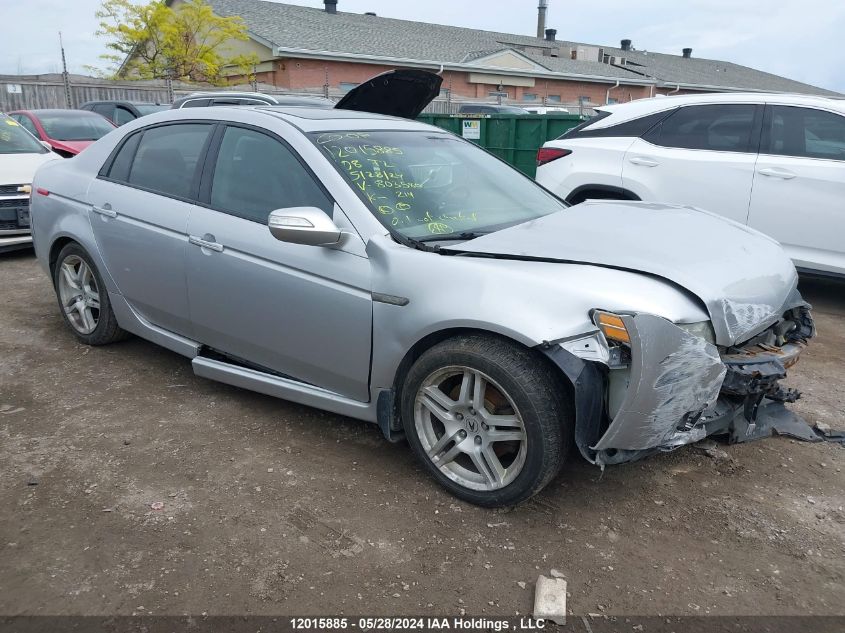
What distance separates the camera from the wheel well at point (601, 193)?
20.8 ft

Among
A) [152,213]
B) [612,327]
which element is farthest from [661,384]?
[152,213]

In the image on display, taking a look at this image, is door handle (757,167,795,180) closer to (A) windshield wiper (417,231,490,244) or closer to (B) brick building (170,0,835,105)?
(A) windshield wiper (417,231,490,244)

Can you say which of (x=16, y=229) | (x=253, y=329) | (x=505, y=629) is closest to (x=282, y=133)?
(x=253, y=329)

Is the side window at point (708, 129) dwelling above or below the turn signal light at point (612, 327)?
above

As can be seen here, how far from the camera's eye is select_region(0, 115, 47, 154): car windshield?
816 cm

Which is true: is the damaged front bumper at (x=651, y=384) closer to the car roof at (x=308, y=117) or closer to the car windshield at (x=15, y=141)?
the car roof at (x=308, y=117)

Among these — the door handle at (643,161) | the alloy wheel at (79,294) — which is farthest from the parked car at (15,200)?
the door handle at (643,161)

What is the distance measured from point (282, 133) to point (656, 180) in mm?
3857

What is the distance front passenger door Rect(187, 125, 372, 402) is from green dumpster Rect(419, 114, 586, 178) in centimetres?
608

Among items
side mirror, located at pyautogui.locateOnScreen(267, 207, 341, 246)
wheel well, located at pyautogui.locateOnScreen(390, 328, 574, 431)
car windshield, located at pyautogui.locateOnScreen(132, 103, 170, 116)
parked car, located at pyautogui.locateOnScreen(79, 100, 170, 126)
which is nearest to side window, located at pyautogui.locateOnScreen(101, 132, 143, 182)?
side mirror, located at pyautogui.locateOnScreen(267, 207, 341, 246)

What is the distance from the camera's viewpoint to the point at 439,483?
122 inches

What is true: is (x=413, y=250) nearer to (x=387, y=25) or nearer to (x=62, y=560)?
(x=62, y=560)

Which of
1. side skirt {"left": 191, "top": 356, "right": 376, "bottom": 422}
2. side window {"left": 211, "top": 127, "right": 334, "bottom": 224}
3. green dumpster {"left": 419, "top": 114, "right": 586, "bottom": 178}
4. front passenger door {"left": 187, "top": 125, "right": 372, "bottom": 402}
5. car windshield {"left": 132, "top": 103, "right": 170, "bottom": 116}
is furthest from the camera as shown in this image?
→ car windshield {"left": 132, "top": 103, "right": 170, "bottom": 116}

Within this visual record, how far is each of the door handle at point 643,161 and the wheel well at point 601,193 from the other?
0.26 m
